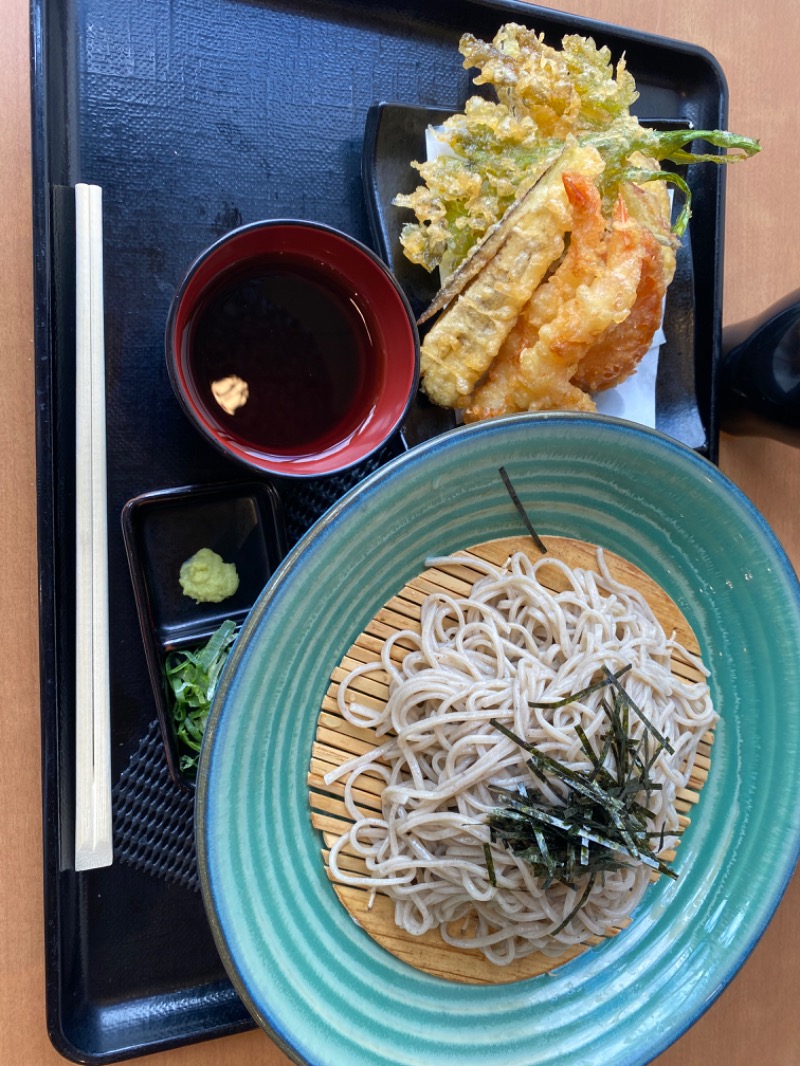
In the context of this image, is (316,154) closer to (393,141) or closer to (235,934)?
(393,141)

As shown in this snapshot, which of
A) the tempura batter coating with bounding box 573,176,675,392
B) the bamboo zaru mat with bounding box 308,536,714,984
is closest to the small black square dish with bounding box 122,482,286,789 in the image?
the bamboo zaru mat with bounding box 308,536,714,984

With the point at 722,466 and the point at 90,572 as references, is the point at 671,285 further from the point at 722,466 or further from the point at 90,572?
the point at 90,572

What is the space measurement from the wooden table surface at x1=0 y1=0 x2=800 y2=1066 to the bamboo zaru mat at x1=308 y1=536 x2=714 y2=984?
1.85 ft

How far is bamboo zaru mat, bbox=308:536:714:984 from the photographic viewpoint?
57.2 inches

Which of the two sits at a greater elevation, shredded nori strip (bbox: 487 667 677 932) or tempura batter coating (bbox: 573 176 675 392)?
Answer: tempura batter coating (bbox: 573 176 675 392)

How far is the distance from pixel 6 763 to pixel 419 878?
0.93 meters

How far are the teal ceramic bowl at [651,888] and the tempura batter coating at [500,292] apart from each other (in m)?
0.28

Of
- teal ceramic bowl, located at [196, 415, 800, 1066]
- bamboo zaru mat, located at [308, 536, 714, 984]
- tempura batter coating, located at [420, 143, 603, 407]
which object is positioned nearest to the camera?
teal ceramic bowl, located at [196, 415, 800, 1066]

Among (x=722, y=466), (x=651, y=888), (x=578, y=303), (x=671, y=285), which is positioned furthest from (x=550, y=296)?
(x=651, y=888)

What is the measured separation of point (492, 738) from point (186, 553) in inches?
29.0

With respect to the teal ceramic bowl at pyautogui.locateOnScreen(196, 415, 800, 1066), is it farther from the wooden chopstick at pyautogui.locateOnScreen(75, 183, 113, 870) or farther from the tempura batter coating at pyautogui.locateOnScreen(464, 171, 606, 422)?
the wooden chopstick at pyautogui.locateOnScreen(75, 183, 113, 870)

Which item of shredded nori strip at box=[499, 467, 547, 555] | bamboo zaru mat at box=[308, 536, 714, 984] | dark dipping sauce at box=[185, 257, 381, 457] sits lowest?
bamboo zaru mat at box=[308, 536, 714, 984]

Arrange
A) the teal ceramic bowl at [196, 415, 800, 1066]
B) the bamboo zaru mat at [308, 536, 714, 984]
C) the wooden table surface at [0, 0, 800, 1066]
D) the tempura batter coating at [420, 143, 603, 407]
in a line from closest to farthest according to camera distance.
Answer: the teal ceramic bowl at [196, 415, 800, 1066]
the bamboo zaru mat at [308, 536, 714, 984]
the tempura batter coating at [420, 143, 603, 407]
the wooden table surface at [0, 0, 800, 1066]

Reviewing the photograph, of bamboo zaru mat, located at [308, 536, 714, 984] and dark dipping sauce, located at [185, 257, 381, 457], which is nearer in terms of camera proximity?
bamboo zaru mat, located at [308, 536, 714, 984]
